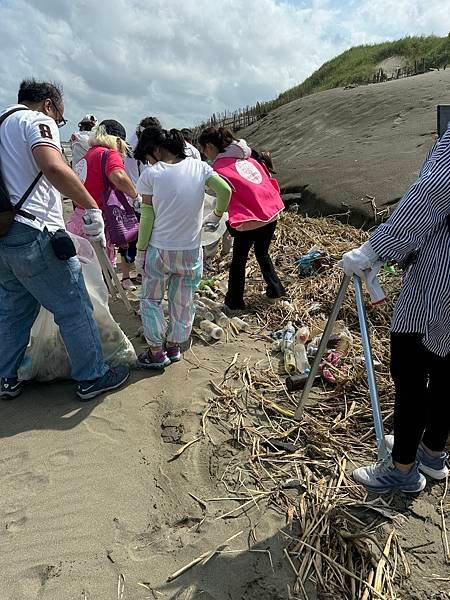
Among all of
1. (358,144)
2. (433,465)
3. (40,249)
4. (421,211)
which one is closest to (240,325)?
(40,249)

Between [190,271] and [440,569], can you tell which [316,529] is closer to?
[440,569]

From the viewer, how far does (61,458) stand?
100 inches

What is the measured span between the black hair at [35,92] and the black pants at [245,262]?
81.3 inches

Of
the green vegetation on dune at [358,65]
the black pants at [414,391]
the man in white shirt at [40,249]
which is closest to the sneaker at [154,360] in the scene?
the man in white shirt at [40,249]

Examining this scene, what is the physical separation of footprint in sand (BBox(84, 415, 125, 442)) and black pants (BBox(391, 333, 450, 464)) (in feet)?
5.00

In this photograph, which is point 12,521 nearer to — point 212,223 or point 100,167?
point 212,223

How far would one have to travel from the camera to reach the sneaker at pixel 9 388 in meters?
3.04

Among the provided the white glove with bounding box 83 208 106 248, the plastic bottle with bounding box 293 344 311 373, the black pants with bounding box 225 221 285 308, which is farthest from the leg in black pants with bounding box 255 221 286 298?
the white glove with bounding box 83 208 106 248

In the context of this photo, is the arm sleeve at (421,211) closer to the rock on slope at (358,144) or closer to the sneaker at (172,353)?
the sneaker at (172,353)

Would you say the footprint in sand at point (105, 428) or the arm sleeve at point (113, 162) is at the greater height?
the arm sleeve at point (113, 162)

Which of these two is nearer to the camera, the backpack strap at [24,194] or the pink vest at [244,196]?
the backpack strap at [24,194]

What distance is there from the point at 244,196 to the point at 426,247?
2.54 meters

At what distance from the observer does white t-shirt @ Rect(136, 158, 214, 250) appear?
3035 mm

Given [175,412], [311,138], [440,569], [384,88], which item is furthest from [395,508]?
[384,88]
